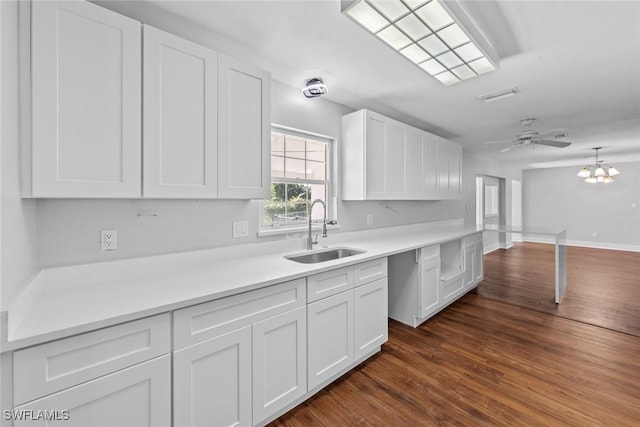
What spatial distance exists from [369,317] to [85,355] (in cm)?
176

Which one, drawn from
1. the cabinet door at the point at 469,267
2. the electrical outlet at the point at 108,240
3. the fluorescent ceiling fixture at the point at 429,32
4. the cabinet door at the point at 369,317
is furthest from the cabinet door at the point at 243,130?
the cabinet door at the point at 469,267

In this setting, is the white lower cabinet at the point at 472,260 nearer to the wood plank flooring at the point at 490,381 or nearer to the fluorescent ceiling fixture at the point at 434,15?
the wood plank flooring at the point at 490,381

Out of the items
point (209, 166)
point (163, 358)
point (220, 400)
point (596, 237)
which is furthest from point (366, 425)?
point (596, 237)

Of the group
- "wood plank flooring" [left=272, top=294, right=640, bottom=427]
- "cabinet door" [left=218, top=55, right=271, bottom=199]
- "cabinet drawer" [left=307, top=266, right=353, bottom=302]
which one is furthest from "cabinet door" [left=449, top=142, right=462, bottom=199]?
"cabinet door" [left=218, top=55, right=271, bottom=199]

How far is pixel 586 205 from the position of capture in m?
7.39

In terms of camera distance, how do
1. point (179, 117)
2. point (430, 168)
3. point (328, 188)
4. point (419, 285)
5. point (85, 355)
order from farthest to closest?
point (430, 168) < point (328, 188) < point (419, 285) < point (179, 117) < point (85, 355)

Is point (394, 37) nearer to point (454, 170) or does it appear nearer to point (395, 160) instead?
point (395, 160)

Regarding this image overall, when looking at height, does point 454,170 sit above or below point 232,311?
above

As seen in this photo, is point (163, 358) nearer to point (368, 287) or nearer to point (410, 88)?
point (368, 287)

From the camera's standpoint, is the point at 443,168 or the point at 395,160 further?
the point at 443,168

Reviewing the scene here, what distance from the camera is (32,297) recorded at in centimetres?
118

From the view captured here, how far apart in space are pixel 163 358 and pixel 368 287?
146 cm

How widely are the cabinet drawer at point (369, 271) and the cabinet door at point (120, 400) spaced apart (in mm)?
1312

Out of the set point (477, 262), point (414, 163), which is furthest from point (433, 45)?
Answer: point (477, 262)
